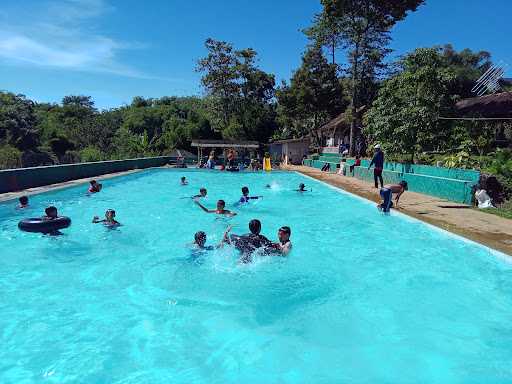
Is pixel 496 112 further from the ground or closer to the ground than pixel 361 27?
closer to the ground

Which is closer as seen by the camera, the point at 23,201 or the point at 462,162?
the point at 23,201

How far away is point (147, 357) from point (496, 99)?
22759 millimetres

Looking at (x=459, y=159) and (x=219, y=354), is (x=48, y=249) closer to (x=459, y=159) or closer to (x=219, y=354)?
(x=219, y=354)

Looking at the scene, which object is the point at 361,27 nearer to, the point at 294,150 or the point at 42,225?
the point at 294,150

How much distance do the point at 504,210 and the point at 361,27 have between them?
23.7m

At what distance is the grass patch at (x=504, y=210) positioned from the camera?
11.0 m

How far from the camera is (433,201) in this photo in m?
13.9

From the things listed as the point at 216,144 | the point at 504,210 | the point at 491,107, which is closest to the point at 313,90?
the point at 216,144

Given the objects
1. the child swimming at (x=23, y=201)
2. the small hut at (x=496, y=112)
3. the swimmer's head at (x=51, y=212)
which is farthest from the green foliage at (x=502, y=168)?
the child swimming at (x=23, y=201)

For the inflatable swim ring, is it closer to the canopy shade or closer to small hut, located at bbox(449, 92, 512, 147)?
small hut, located at bbox(449, 92, 512, 147)

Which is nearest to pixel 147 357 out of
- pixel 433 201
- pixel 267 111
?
pixel 433 201

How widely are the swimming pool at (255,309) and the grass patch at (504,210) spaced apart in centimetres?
278

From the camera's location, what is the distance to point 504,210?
11.6m

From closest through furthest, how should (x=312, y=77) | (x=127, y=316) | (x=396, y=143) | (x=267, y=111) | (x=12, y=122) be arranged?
(x=127, y=316)
(x=396, y=143)
(x=12, y=122)
(x=312, y=77)
(x=267, y=111)
